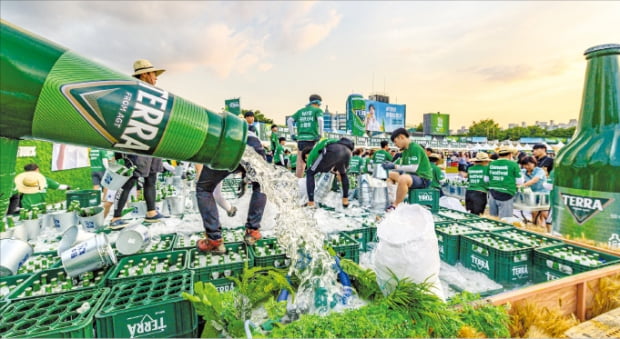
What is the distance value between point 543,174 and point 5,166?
24.3ft

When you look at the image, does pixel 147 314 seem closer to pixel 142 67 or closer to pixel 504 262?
pixel 504 262

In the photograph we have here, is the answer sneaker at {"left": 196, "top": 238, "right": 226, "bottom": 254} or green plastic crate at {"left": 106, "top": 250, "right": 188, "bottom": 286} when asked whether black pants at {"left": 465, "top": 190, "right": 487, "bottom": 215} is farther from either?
green plastic crate at {"left": 106, "top": 250, "right": 188, "bottom": 286}

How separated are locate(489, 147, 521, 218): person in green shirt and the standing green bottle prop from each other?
5176 millimetres

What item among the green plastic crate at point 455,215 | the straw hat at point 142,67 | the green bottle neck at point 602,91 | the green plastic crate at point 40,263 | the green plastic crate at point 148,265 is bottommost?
the green plastic crate at point 455,215

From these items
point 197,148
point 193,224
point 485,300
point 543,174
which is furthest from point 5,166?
point 543,174

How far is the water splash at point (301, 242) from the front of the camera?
164 centimetres

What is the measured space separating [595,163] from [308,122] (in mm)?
4699

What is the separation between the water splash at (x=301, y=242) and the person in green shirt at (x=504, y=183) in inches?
162

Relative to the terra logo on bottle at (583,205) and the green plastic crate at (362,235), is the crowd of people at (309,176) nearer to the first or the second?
the green plastic crate at (362,235)

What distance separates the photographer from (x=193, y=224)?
13.4 feet

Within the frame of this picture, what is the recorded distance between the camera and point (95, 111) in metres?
0.75

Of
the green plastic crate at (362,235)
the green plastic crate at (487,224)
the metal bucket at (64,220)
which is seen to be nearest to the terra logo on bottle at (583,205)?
the green plastic crate at (487,224)

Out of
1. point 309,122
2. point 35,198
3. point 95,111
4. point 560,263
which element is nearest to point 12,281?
point 95,111

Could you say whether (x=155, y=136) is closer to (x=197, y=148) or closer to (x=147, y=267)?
(x=197, y=148)
